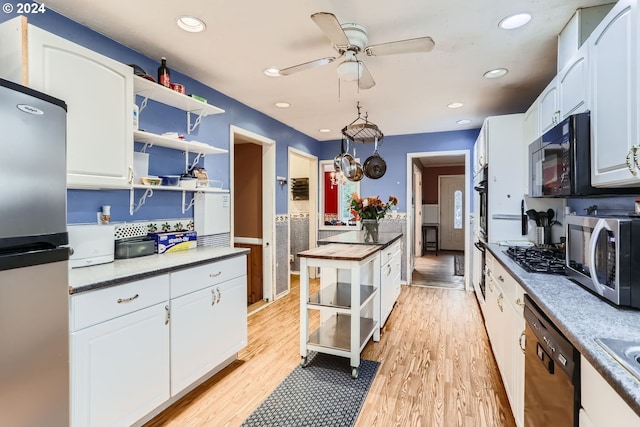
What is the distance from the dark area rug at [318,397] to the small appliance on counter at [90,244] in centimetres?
132

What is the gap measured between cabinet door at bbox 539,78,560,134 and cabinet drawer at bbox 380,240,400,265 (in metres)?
1.61

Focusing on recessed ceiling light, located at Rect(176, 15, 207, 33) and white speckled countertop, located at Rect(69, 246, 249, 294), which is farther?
recessed ceiling light, located at Rect(176, 15, 207, 33)

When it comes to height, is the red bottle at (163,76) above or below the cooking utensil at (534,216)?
above

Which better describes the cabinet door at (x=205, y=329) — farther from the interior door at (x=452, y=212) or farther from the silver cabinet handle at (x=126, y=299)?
the interior door at (x=452, y=212)

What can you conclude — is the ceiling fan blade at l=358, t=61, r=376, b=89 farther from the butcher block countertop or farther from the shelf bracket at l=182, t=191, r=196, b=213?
the shelf bracket at l=182, t=191, r=196, b=213

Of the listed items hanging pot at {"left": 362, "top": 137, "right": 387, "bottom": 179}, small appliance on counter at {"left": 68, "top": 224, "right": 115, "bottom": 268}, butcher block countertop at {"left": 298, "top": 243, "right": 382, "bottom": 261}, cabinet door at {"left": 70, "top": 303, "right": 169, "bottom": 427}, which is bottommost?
cabinet door at {"left": 70, "top": 303, "right": 169, "bottom": 427}

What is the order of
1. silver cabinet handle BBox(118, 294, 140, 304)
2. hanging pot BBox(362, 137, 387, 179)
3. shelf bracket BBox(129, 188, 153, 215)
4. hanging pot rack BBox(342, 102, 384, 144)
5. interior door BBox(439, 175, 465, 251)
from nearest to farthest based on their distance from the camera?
silver cabinet handle BBox(118, 294, 140, 304), shelf bracket BBox(129, 188, 153, 215), hanging pot rack BBox(342, 102, 384, 144), hanging pot BBox(362, 137, 387, 179), interior door BBox(439, 175, 465, 251)

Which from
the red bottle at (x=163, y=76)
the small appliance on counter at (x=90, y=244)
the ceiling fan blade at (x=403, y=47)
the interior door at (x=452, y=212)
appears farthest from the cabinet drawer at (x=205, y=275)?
the interior door at (x=452, y=212)

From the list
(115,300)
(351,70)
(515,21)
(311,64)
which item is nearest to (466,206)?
(515,21)

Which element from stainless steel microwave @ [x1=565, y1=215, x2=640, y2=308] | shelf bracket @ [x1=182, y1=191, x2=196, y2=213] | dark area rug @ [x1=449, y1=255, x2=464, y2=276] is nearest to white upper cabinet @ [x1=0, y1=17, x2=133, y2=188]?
shelf bracket @ [x1=182, y1=191, x2=196, y2=213]

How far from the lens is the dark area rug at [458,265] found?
586cm

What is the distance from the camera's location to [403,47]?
1812 mm

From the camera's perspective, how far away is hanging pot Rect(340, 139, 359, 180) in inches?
120

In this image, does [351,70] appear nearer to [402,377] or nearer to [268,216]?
[402,377]
